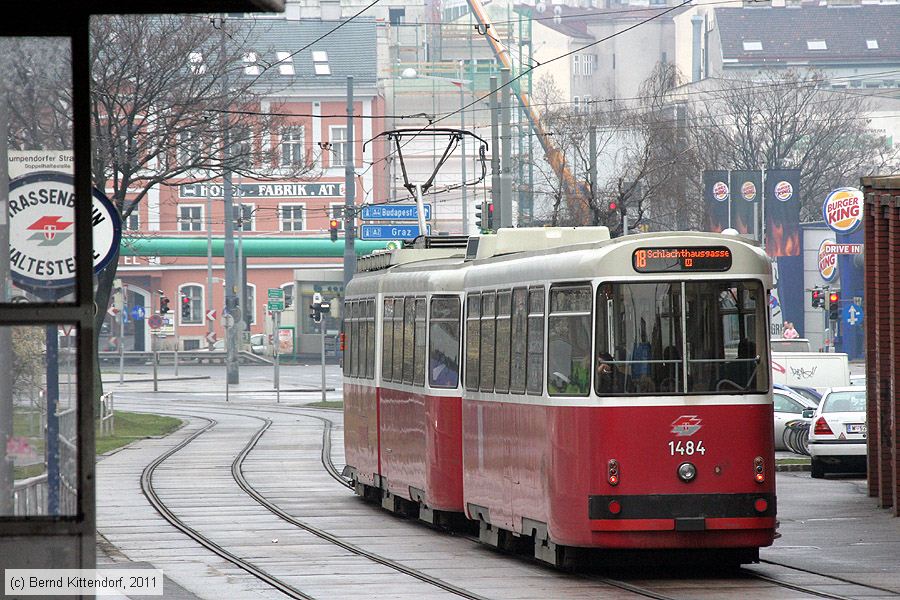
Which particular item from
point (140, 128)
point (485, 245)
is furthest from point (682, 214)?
point (485, 245)

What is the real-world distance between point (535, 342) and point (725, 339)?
1.74 m

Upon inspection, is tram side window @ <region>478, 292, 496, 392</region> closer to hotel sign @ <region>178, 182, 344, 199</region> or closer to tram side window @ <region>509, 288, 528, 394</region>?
tram side window @ <region>509, 288, 528, 394</region>

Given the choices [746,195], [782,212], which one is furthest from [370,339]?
[782,212]

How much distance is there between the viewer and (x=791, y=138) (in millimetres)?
75875

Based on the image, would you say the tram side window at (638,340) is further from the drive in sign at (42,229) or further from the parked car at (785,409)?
the parked car at (785,409)

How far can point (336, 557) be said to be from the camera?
15.6 meters

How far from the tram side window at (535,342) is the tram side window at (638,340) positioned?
943 millimetres

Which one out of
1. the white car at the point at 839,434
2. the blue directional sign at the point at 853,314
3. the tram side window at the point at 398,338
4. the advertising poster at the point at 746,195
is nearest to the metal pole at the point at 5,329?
the tram side window at the point at 398,338

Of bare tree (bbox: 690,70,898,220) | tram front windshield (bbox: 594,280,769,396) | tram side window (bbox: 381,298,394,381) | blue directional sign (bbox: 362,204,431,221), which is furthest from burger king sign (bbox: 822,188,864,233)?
tram front windshield (bbox: 594,280,769,396)

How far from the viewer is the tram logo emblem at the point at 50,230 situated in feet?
20.3

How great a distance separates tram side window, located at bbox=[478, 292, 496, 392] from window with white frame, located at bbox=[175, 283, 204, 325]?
7574cm

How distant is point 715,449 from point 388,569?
9.99ft

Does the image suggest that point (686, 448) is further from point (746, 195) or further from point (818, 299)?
point (818, 299)

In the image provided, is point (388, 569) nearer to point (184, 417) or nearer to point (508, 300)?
point (508, 300)
